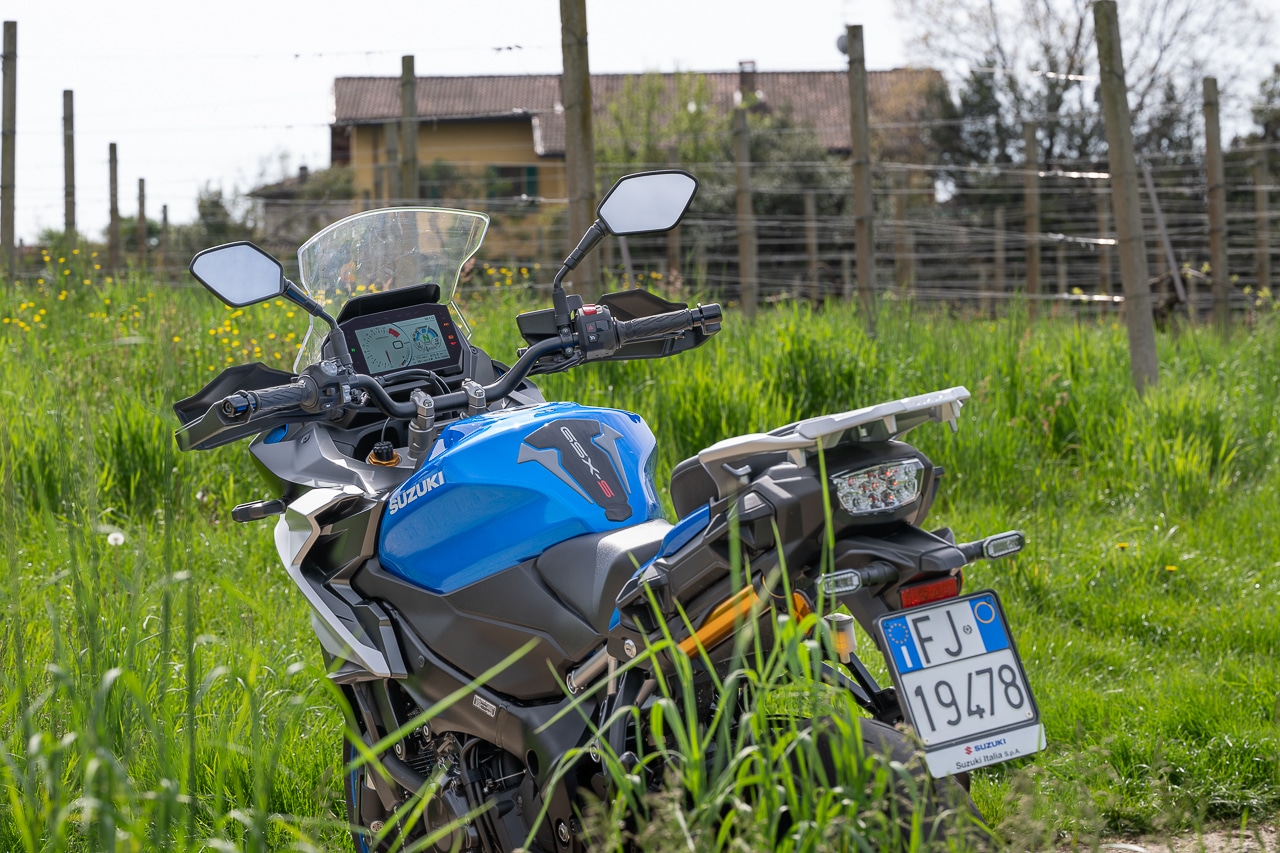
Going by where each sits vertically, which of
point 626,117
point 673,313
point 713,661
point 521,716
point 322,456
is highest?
point 626,117

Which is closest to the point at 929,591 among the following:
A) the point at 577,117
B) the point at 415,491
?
the point at 415,491

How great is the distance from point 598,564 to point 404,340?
90cm

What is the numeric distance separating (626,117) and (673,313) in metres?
28.7

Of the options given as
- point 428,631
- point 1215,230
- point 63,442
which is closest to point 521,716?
point 428,631

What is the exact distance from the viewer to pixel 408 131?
796 cm

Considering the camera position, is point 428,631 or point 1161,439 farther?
point 1161,439

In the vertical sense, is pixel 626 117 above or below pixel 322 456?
above

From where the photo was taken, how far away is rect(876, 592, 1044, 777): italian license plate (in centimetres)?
145

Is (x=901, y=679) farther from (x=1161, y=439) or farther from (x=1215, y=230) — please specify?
(x=1215, y=230)

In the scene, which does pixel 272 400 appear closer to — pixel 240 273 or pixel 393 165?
pixel 240 273

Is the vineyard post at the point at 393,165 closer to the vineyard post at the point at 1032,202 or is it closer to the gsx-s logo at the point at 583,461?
the vineyard post at the point at 1032,202

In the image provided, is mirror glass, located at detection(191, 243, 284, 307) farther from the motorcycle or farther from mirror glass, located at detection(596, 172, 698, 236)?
mirror glass, located at detection(596, 172, 698, 236)

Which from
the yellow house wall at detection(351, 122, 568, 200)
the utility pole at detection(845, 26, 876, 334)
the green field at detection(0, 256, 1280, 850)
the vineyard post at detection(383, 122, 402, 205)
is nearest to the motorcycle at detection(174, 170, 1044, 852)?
the green field at detection(0, 256, 1280, 850)

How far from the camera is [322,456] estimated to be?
90.7 inches
